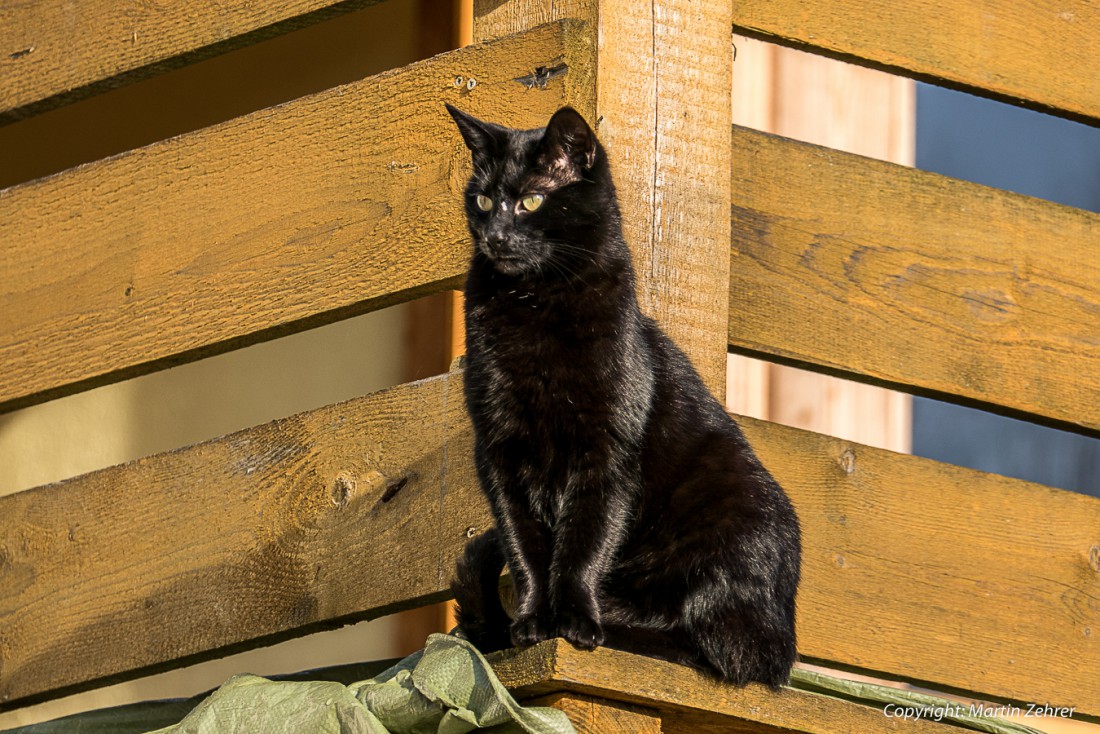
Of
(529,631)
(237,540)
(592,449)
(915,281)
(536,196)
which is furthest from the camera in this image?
(915,281)

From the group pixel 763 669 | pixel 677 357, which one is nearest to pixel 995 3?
pixel 677 357

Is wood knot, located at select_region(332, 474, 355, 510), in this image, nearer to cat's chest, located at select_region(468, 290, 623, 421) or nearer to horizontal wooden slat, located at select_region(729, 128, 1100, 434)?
cat's chest, located at select_region(468, 290, 623, 421)

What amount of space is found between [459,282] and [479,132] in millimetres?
271

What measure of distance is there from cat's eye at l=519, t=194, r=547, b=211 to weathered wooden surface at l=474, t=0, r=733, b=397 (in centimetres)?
13

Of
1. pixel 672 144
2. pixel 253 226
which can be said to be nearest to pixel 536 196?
pixel 672 144

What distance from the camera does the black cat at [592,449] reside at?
6.95ft

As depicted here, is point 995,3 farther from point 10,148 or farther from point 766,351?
point 10,148

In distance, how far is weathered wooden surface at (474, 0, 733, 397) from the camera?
91.0 inches

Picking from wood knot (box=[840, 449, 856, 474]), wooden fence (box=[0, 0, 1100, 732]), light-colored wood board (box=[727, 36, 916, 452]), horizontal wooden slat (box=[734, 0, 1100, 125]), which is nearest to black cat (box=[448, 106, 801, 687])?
wooden fence (box=[0, 0, 1100, 732])

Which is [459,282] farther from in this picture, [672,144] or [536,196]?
[672,144]

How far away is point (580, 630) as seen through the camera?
1870 mm

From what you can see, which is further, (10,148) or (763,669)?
(10,148)

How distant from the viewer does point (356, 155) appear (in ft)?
8.36

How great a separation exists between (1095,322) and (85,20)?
2076 millimetres
